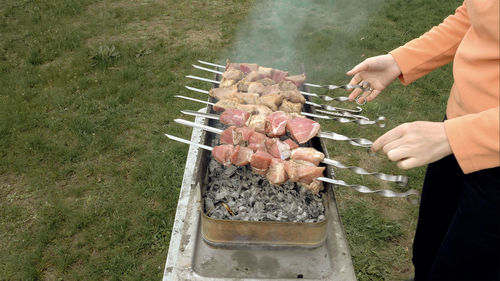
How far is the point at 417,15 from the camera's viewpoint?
728 centimetres

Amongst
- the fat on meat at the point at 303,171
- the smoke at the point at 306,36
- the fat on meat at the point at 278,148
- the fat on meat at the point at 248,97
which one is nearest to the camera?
the fat on meat at the point at 303,171

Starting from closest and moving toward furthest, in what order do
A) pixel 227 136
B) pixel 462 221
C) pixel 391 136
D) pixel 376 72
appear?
pixel 391 136 → pixel 462 221 → pixel 376 72 → pixel 227 136

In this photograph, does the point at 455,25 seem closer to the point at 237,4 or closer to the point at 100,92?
the point at 100,92

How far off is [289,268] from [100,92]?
425 cm

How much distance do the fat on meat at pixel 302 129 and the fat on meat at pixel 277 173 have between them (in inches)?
11.0

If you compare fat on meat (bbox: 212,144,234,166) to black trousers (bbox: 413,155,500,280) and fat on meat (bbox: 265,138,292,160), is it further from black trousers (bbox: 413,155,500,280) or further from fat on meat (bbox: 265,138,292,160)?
black trousers (bbox: 413,155,500,280)

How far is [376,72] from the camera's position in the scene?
2.36 meters

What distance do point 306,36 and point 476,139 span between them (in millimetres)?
5864

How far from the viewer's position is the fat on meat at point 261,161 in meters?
2.23

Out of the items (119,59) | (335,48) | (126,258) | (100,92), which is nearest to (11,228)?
(126,258)

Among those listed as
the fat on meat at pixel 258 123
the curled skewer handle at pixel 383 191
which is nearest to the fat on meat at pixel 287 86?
the fat on meat at pixel 258 123

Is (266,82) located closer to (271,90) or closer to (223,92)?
(271,90)

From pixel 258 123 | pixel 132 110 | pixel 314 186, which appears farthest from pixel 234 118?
pixel 132 110

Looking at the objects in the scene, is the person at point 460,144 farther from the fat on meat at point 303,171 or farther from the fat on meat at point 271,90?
the fat on meat at point 271,90
